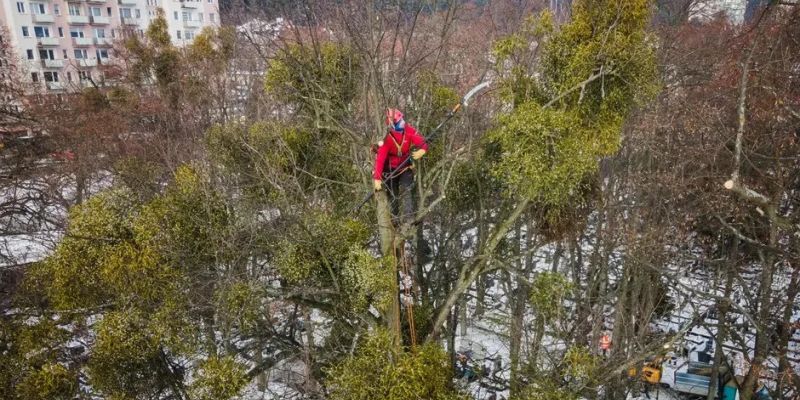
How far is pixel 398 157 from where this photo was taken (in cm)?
612

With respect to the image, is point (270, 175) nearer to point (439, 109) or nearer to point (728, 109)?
point (439, 109)

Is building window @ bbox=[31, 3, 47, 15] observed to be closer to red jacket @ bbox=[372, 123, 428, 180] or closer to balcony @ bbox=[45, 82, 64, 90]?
balcony @ bbox=[45, 82, 64, 90]

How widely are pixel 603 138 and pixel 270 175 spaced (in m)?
4.07

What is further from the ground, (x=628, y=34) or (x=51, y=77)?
(x=628, y=34)

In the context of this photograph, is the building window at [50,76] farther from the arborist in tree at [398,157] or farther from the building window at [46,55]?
the arborist in tree at [398,157]

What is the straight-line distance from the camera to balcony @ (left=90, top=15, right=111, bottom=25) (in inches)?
1199

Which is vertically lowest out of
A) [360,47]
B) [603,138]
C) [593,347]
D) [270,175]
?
[593,347]

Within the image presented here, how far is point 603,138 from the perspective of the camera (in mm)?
5691

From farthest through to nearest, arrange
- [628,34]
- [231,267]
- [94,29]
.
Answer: [94,29]
[231,267]
[628,34]

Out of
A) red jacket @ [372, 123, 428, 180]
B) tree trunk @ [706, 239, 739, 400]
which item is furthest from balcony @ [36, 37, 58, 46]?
tree trunk @ [706, 239, 739, 400]

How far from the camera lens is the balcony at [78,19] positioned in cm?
2928

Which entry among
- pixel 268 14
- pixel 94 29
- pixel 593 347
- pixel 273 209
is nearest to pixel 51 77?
pixel 94 29

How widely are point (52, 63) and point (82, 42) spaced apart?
9.13 ft

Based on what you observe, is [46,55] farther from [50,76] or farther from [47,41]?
[50,76]
